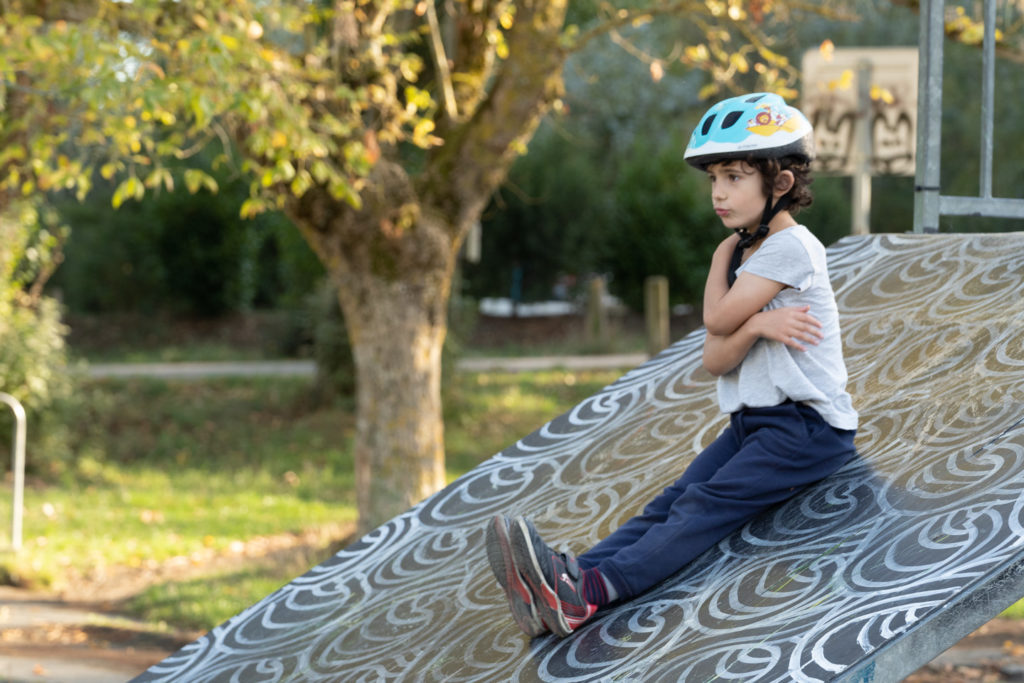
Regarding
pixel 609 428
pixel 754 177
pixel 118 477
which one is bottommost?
pixel 118 477

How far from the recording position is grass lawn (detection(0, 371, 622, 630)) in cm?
891

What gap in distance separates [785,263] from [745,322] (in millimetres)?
187

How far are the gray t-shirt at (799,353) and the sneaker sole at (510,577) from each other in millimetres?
764

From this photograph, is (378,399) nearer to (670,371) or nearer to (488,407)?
(670,371)

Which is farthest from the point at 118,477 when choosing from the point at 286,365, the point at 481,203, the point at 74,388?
the point at 481,203

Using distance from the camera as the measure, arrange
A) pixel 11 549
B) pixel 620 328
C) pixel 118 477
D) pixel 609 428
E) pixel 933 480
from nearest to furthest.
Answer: pixel 933 480
pixel 609 428
pixel 11 549
pixel 118 477
pixel 620 328


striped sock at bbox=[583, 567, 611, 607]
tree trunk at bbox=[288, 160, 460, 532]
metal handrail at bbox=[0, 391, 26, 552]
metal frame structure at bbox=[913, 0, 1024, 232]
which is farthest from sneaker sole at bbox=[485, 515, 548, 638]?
metal handrail at bbox=[0, 391, 26, 552]

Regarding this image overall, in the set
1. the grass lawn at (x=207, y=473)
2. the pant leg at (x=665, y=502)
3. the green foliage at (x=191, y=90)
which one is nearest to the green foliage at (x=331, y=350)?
the grass lawn at (x=207, y=473)

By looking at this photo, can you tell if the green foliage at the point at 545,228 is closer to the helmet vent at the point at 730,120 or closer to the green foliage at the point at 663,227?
the green foliage at the point at 663,227

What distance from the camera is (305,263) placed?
18.2 m

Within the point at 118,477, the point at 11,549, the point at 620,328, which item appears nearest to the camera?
the point at 11,549

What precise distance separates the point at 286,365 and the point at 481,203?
35.3ft

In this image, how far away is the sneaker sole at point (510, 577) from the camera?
2998mm

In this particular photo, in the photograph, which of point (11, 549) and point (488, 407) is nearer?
point (11, 549)
